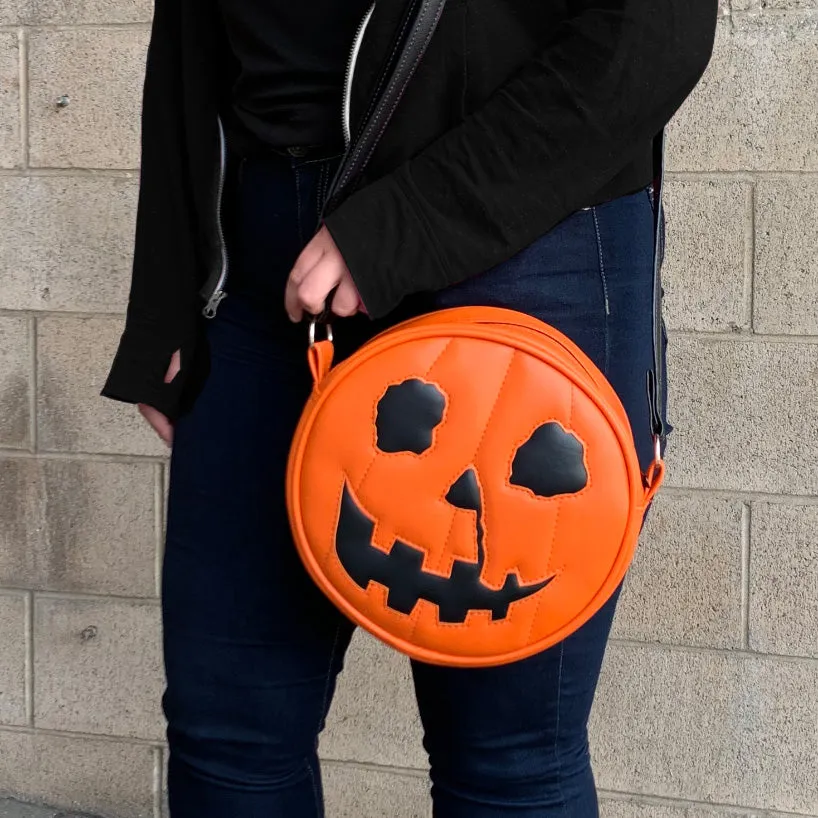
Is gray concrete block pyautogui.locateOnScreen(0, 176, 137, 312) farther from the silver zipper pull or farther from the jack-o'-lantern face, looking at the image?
the jack-o'-lantern face

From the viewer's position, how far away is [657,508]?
196 cm

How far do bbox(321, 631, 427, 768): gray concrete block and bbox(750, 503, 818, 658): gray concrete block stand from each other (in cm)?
71

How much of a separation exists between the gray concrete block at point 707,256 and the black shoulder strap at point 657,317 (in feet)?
2.75

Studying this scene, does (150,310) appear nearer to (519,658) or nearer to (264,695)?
(264,695)

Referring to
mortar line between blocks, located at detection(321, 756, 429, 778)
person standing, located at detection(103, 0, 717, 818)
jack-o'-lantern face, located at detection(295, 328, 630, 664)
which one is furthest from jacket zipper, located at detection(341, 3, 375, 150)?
mortar line between blocks, located at detection(321, 756, 429, 778)

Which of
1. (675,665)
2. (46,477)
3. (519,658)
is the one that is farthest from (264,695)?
(46,477)

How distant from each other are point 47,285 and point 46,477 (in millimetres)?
414

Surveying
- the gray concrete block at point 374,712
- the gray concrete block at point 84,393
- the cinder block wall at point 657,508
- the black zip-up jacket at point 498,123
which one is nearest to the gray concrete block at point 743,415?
the cinder block wall at point 657,508

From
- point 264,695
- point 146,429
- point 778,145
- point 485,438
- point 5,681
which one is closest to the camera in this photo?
point 485,438

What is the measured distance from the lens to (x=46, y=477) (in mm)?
2199

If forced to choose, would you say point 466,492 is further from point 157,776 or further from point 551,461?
point 157,776

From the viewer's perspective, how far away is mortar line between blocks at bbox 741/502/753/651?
6.30ft

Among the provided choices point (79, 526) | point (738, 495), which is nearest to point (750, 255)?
point (738, 495)

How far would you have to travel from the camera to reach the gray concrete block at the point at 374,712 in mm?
→ 2109
